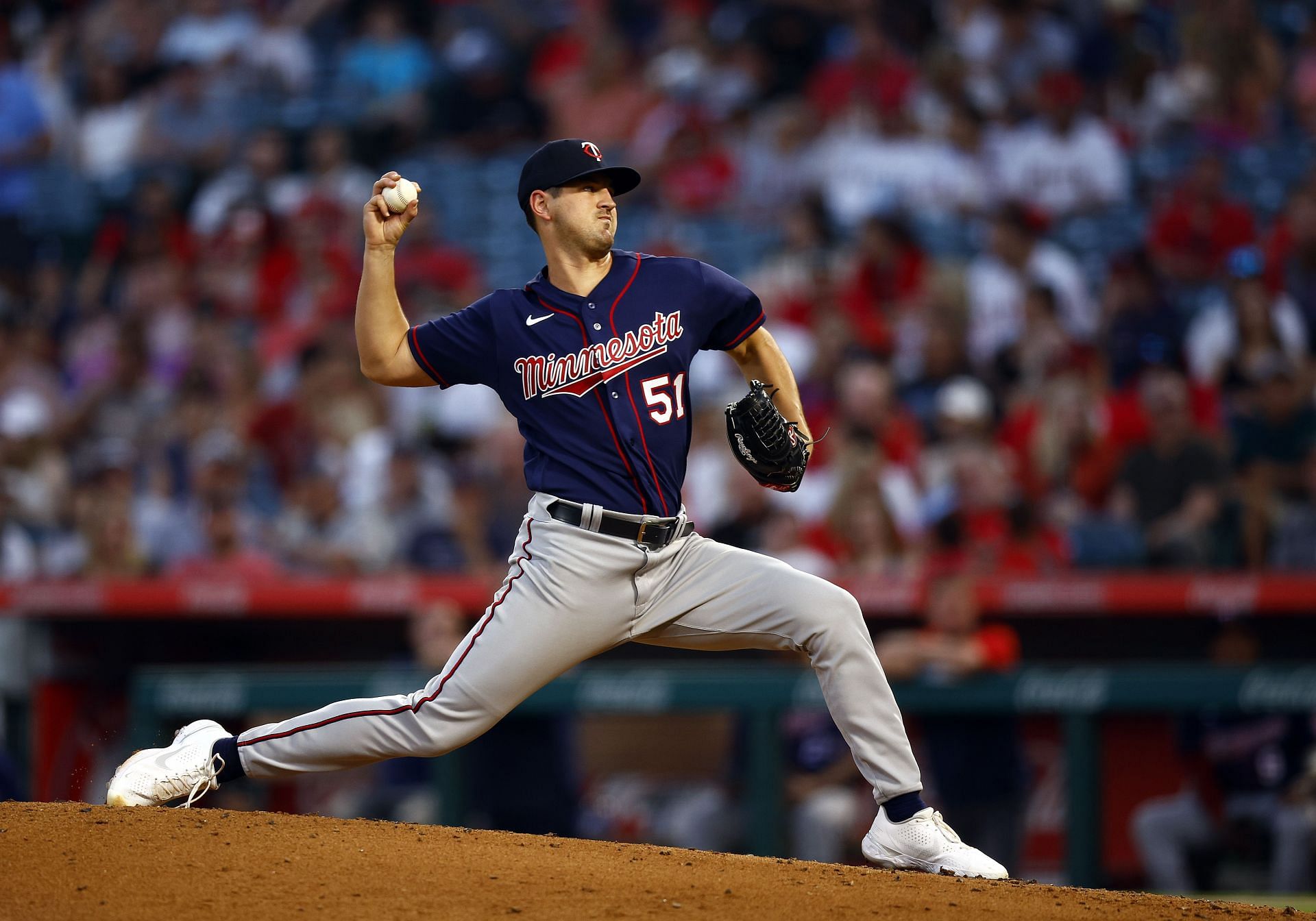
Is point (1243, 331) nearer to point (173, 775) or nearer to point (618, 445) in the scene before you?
point (618, 445)

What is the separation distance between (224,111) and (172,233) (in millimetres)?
1251

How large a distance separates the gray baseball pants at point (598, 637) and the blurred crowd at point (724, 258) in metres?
2.94

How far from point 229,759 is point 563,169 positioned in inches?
62.5

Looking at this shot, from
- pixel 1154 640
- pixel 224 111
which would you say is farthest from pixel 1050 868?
pixel 224 111

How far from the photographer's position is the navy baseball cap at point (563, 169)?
371cm

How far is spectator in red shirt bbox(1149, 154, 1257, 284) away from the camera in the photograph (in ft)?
27.3

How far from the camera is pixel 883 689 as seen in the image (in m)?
3.66

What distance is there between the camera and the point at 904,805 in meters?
3.67

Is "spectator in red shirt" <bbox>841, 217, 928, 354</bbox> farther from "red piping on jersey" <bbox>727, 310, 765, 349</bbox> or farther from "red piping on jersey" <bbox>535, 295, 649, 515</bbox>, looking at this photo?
"red piping on jersey" <bbox>535, 295, 649, 515</bbox>

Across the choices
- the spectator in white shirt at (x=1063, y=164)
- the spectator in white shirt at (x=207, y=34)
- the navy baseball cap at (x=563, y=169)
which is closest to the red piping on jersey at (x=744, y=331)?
the navy baseball cap at (x=563, y=169)

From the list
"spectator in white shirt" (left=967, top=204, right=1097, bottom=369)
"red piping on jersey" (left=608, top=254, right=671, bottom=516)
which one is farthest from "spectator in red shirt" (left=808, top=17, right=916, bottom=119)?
"red piping on jersey" (left=608, top=254, right=671, bottom=516)

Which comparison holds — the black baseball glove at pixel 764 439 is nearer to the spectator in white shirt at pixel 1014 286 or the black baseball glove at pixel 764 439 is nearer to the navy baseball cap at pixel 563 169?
the navy baseball cap at pixel 563 169

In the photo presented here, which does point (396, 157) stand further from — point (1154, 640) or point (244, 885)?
point (244, 885)

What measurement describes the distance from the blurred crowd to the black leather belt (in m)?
3.05
